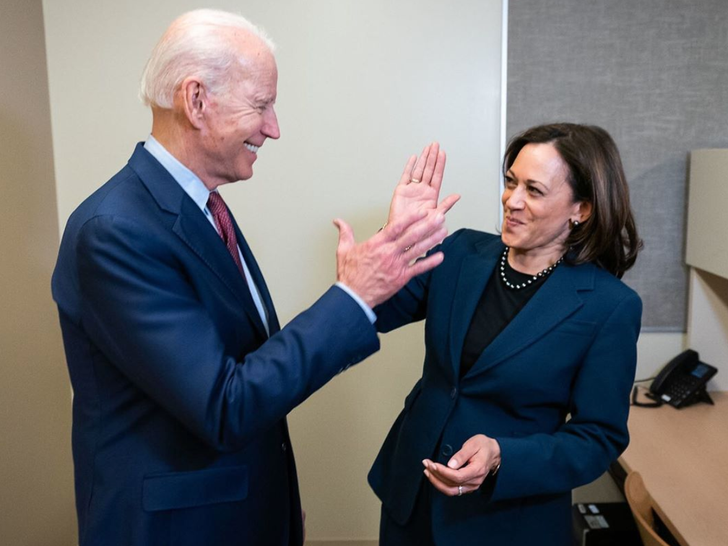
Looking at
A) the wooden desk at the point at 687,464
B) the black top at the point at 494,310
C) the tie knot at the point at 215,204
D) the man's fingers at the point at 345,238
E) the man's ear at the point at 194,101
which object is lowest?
the wooden desk at the point at 687,464

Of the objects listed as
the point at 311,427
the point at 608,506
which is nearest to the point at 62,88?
the point at 311,427

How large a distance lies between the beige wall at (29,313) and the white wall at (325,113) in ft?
0.39

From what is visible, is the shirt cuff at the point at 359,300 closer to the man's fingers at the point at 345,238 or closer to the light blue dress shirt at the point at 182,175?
the man's fingers at the point at 345,238

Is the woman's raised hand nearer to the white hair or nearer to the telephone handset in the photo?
the white hair

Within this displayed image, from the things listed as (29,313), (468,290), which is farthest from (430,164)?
(29,313)

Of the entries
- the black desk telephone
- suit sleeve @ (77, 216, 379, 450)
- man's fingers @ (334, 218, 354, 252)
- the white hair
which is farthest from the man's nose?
the black desk telephone

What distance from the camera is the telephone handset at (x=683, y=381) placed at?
2.42 m

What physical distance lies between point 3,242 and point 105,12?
0.90 metres

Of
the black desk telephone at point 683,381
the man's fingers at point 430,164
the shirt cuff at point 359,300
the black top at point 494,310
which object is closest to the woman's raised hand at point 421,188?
the man's fingers at point 430,164

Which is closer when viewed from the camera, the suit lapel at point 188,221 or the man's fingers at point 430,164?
the suit lapel at point 188,221

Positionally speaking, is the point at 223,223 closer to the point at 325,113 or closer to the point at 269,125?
the point at 269,125

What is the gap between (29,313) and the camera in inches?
94.8

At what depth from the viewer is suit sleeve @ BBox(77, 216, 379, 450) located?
103cm

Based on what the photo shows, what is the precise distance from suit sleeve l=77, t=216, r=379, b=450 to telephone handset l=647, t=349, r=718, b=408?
68.8 inches
